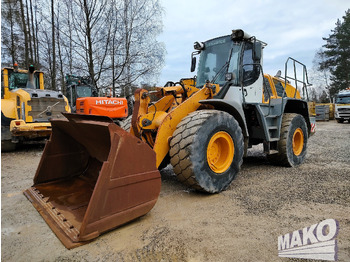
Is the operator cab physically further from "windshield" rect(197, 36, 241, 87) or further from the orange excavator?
the orange excavator

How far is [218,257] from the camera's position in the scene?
6.33 ft

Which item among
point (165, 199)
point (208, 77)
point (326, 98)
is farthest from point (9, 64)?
point (326, 98)

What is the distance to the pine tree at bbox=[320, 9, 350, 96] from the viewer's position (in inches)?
1264

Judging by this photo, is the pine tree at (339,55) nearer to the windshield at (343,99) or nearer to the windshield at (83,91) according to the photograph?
the windshield at (343,99)

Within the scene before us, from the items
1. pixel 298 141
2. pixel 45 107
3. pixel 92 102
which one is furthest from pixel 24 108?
pixel 298 141

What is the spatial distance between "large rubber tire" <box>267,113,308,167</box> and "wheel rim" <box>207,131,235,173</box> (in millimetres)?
1869

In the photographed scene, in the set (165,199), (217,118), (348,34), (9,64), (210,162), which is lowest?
(165,199)

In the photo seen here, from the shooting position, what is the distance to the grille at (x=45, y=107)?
774 centimetres

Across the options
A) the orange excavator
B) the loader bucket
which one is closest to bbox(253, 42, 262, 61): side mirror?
the loader bucket

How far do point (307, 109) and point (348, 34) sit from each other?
3460 centimetres

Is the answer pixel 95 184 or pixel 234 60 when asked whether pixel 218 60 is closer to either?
pixel 234 60

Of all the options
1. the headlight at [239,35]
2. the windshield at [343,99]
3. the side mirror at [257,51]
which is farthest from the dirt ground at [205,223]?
the windshield at [343,99]

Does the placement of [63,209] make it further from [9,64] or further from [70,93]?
[9,64]

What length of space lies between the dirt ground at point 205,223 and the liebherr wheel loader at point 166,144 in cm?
14
